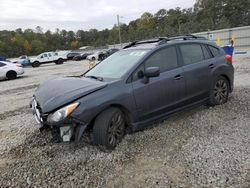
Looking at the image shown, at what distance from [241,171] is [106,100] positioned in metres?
2.04

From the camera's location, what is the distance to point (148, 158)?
3.76m

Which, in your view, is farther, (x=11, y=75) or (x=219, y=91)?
(x=11, y=75)

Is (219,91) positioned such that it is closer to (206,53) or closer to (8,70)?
(206,53)

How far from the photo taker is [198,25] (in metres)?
62.2

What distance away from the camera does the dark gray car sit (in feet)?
12.3

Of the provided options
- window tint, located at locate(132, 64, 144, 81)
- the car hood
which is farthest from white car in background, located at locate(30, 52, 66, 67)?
window tint, located at locate(132, 64, 144, 81)

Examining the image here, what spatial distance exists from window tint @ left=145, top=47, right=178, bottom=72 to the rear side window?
266mm

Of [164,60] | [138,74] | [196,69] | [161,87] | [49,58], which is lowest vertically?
[49,58]

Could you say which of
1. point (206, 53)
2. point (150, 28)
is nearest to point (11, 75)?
point (206, 53)

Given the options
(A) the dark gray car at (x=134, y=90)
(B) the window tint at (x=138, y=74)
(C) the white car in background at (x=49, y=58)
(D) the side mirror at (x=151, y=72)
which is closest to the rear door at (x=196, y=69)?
(A) the dark gray car at (x=134, y=90)

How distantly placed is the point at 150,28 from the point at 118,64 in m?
87.0

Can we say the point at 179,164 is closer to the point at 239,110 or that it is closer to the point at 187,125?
the point at 187,125

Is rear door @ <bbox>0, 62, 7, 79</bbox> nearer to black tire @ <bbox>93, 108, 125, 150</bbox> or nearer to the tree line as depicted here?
black tire @ <bbox>93, 108, 125, 150</bbox>

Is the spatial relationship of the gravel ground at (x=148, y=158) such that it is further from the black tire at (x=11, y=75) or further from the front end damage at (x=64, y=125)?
the black tire at (x=11, y=75)
